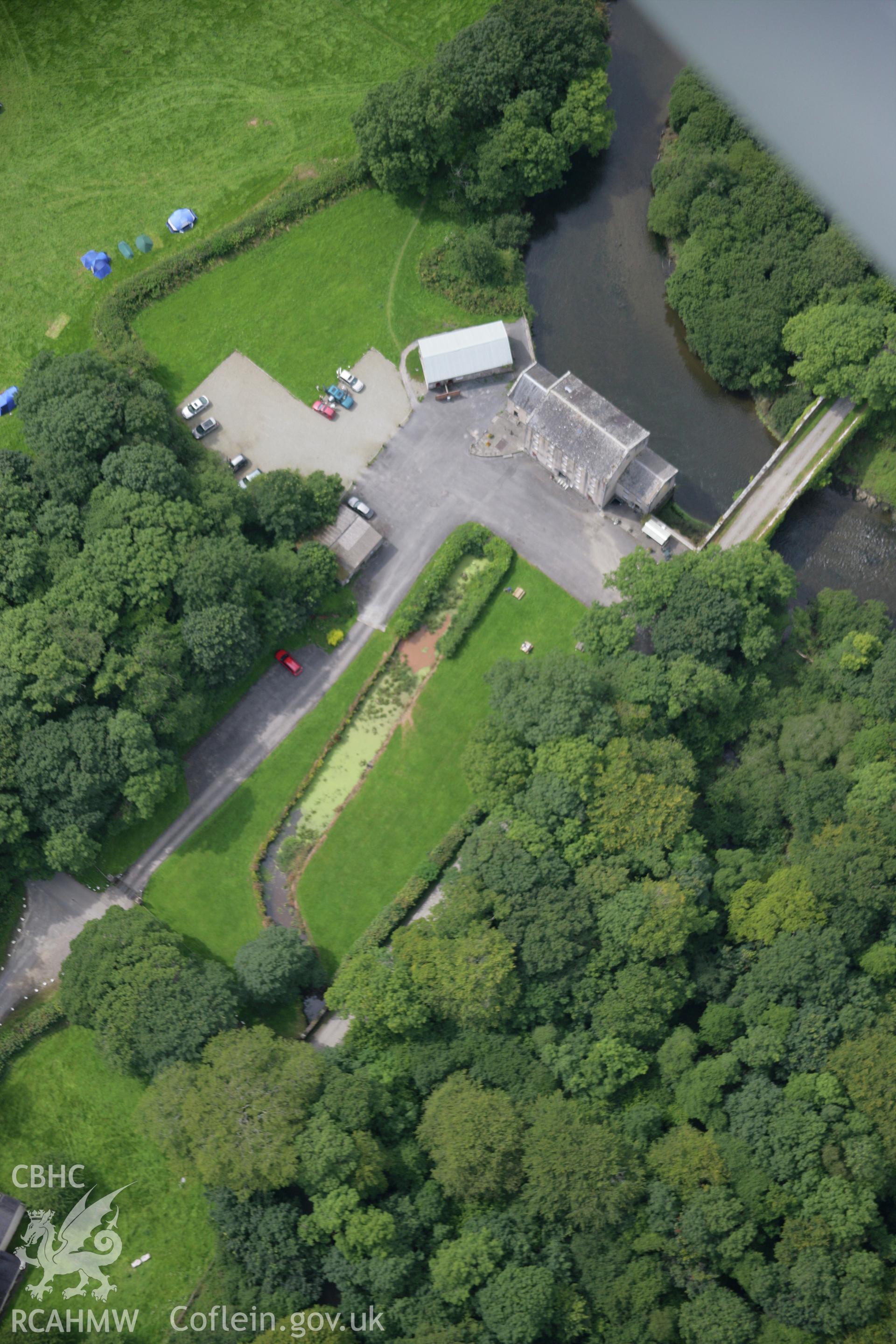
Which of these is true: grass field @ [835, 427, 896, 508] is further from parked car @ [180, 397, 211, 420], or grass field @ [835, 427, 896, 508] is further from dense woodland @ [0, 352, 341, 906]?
parked car @ [180, 397, 211, 420]

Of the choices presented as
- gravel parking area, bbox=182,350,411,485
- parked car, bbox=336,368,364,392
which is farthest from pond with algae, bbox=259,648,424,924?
parked car, bbox=336,368,364,392

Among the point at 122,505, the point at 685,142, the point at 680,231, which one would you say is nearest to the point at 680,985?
the point at 122,505

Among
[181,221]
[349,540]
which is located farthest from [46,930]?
[181,221]

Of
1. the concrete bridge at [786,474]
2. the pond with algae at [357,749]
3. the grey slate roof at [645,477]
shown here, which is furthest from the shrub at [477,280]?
the concrete bridge at [786,474]

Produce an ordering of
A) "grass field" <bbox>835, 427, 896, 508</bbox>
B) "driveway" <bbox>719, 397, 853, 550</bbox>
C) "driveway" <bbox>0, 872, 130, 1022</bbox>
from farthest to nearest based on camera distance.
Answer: "grass field" <bbox>835, 427, 896, 508</bbox> < "driveway" <bbox>719, 397, 853, 550</bbox> < "driveway" <bbox>0, 872, 130, 1022</bbox>

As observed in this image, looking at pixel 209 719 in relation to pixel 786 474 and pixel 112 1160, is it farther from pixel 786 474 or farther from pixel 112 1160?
pixel 786 474

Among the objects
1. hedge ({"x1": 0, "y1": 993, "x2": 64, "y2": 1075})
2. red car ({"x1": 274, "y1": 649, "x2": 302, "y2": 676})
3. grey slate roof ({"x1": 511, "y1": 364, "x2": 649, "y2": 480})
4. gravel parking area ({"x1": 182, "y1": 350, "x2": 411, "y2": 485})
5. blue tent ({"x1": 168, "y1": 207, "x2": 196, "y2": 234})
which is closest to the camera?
hedge ({"x1": 0, "y1": 993, "x2": 64, "y2": 1075})

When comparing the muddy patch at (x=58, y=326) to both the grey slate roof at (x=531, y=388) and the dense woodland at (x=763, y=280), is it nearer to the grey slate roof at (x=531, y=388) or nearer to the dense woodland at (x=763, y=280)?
the grey slate roof at (x=531, y=388)
